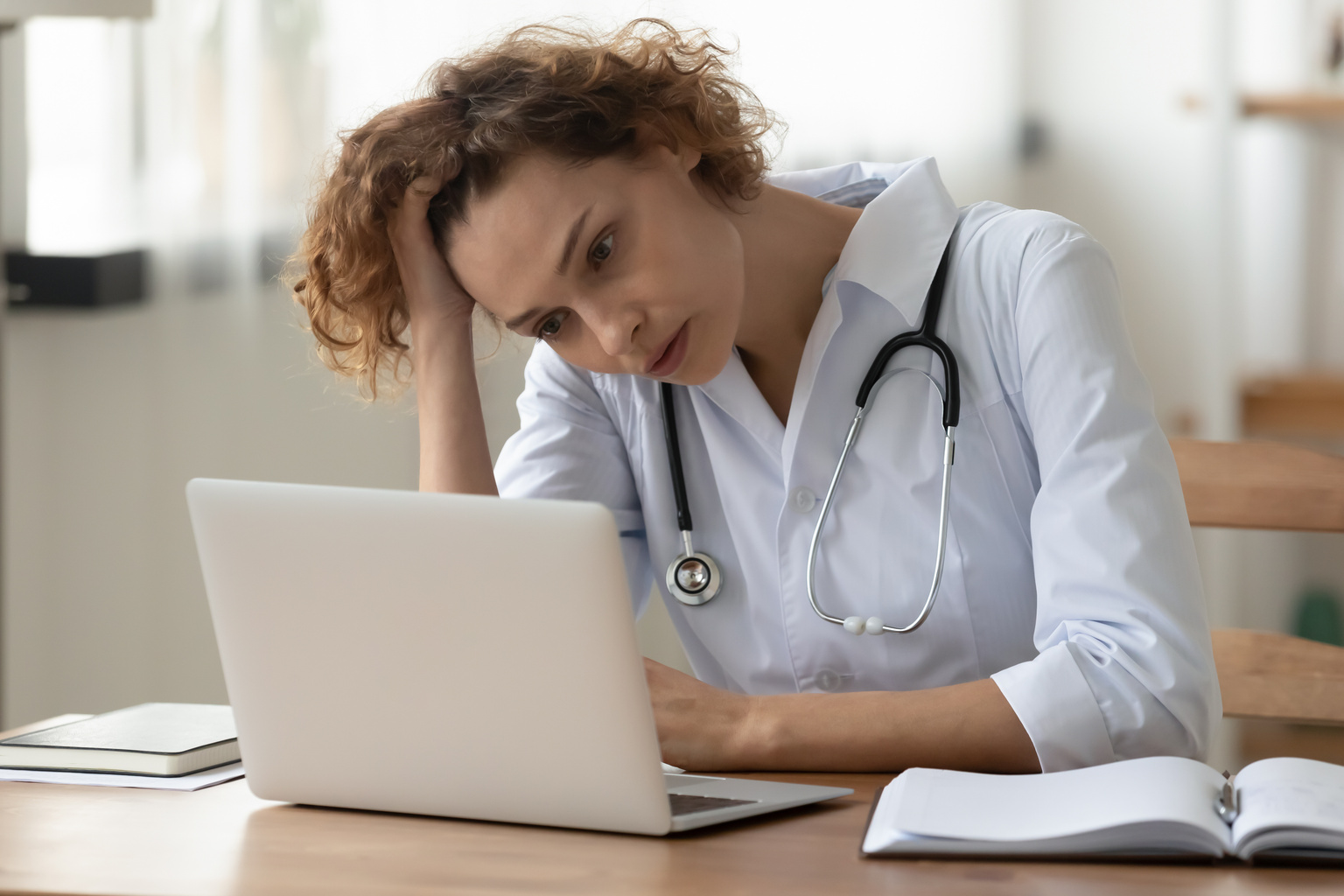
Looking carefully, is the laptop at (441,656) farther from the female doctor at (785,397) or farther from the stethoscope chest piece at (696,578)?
the stethoscope chest piece at (696,578)

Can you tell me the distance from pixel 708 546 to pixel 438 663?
508mm

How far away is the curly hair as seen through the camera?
118 cm

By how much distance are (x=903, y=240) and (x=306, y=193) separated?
1.43m

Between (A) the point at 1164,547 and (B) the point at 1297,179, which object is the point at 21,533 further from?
(B) the point at 1297,179

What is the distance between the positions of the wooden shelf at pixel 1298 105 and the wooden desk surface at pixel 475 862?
205 centimetres

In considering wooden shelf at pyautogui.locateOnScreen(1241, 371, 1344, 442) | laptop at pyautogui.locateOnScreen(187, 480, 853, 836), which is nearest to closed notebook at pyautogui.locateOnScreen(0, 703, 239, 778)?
laptop at pyautogui.locateOnScreen(187, 480, 853, 836)

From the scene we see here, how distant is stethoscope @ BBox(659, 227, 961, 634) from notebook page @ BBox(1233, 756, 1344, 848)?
0.34 meters

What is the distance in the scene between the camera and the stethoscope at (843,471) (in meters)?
1.21

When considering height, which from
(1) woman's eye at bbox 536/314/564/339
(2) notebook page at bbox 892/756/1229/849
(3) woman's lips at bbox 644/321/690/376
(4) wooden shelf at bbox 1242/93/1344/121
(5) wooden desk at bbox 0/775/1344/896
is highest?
(4) wooden shelf at bbox 1242/93/1344/121

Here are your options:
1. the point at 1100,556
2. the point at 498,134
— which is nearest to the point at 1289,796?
the point at 1100,556

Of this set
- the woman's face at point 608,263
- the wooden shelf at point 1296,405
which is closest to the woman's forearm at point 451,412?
the woman's face at point 608,263

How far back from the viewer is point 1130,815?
788mm

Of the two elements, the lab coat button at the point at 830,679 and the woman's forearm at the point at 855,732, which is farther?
the lab coat button at the point at 830,679

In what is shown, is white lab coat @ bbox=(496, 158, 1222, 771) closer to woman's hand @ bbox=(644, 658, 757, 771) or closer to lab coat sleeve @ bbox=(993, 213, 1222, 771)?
lab coat sleeve @ bbox=(993, 213, 1222, 771)
